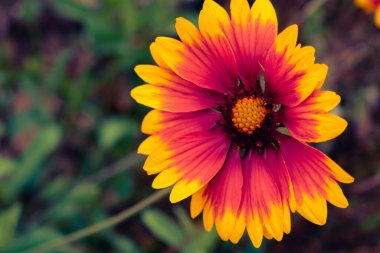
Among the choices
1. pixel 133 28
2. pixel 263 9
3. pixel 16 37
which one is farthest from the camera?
pixel 16 37

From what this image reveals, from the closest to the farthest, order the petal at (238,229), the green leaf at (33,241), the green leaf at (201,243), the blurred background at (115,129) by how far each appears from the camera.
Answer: the petal at (238,229) → the green leaf at (201,243) → the green leaf at (33,241) → the blurred background at (115,129)

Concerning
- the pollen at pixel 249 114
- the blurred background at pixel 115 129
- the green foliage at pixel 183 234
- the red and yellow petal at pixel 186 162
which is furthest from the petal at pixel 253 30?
the blurred background at pixel 115 129

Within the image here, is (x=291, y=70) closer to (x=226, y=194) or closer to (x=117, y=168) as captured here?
(x=226, y=194)

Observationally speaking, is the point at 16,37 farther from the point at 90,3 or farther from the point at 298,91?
the point at 298,91

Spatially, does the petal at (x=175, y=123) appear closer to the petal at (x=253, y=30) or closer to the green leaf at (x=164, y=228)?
the petal at (x=253, y=30)

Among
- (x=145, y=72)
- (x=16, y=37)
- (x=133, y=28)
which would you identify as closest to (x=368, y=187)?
(x=133, y=28)

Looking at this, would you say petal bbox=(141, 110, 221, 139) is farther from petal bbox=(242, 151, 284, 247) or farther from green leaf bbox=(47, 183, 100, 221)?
green leaf bbox=(47, 183, 100, 221)

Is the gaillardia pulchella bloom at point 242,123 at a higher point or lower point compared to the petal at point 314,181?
higher
